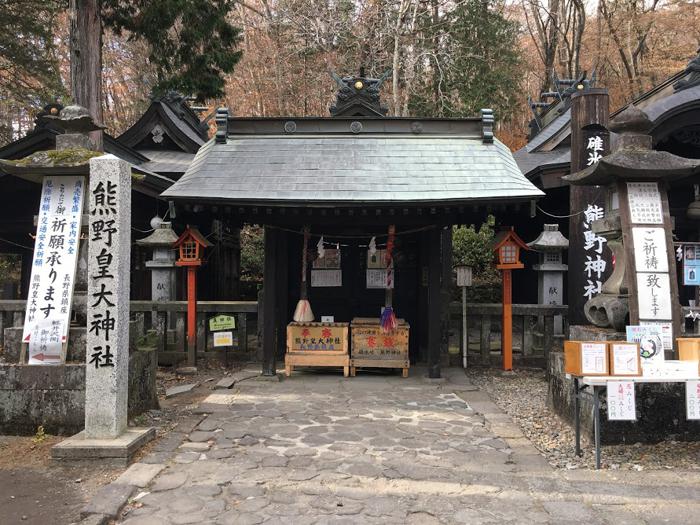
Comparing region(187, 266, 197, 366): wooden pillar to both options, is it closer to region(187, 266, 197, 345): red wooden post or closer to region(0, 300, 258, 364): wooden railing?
region(187, 266, 197, 345): red wooden post

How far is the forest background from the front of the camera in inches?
742

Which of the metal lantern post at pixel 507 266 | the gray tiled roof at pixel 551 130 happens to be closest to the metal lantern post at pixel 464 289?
the metal lantern post at pixel 507 266

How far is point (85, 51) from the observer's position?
10172 mm

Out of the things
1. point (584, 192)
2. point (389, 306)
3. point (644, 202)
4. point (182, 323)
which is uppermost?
point (584, 192)

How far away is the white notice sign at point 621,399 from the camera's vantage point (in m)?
4.99

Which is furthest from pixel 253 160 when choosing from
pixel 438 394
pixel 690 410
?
pixel 690 410

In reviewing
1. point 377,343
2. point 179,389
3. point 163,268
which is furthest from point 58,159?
point 377,343

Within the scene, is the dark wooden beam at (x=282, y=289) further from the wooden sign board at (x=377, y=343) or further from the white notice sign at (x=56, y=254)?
the white notice sign at (x=56, y=254)

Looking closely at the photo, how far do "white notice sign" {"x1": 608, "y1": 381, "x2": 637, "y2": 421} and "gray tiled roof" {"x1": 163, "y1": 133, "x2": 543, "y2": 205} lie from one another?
3869 mm

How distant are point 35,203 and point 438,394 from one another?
1148 centimetres

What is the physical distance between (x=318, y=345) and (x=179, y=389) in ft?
8.10

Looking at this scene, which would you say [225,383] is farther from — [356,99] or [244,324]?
[356,99]

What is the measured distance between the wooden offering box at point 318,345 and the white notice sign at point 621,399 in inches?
193

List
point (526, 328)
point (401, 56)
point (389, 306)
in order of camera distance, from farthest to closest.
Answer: point (401, 56) → point (526, 328) → point (389, 306)
